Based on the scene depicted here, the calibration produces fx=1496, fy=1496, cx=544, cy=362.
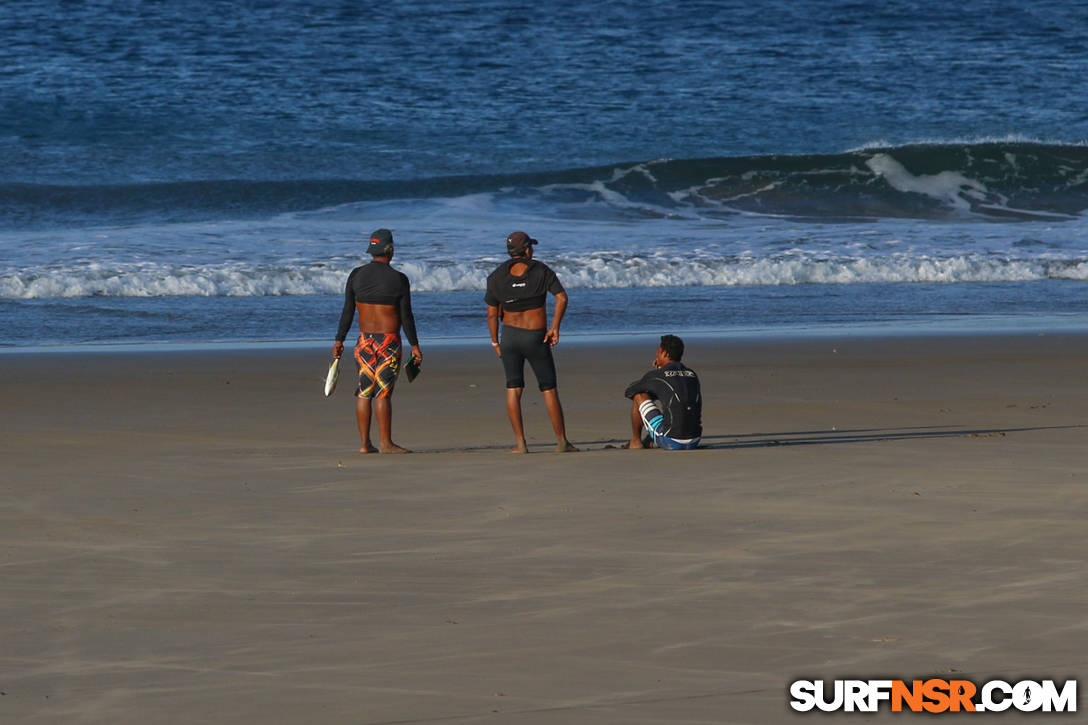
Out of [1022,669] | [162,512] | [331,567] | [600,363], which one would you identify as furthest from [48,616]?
[600,363]

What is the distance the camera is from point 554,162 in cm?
3566

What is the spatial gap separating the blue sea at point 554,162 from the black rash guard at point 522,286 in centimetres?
613

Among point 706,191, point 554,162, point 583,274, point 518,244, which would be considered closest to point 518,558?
point 518,244

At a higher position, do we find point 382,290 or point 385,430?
point 382,290

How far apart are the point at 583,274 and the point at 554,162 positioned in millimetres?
14986

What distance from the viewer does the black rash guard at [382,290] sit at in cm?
953

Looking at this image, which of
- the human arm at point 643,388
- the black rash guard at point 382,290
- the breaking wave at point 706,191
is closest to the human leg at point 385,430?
the black rash guard at point 382,290

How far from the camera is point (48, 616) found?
16.9 feet

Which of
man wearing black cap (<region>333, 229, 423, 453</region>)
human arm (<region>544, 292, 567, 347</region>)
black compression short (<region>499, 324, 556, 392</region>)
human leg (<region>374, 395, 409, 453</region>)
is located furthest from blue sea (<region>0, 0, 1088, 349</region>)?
human arm (<region>544, 292, 567, 347</region>)

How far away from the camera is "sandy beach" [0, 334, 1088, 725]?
173 inches

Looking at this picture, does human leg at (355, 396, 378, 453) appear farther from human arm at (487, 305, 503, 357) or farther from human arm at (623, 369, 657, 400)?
human arm at (623, 369, 657, 400)

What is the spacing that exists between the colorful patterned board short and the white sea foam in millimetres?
10677

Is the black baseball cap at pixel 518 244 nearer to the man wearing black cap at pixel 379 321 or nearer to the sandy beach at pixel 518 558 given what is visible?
the man wearing black cap at pixel 379 321

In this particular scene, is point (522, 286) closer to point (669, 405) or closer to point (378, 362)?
point (378, 362)
